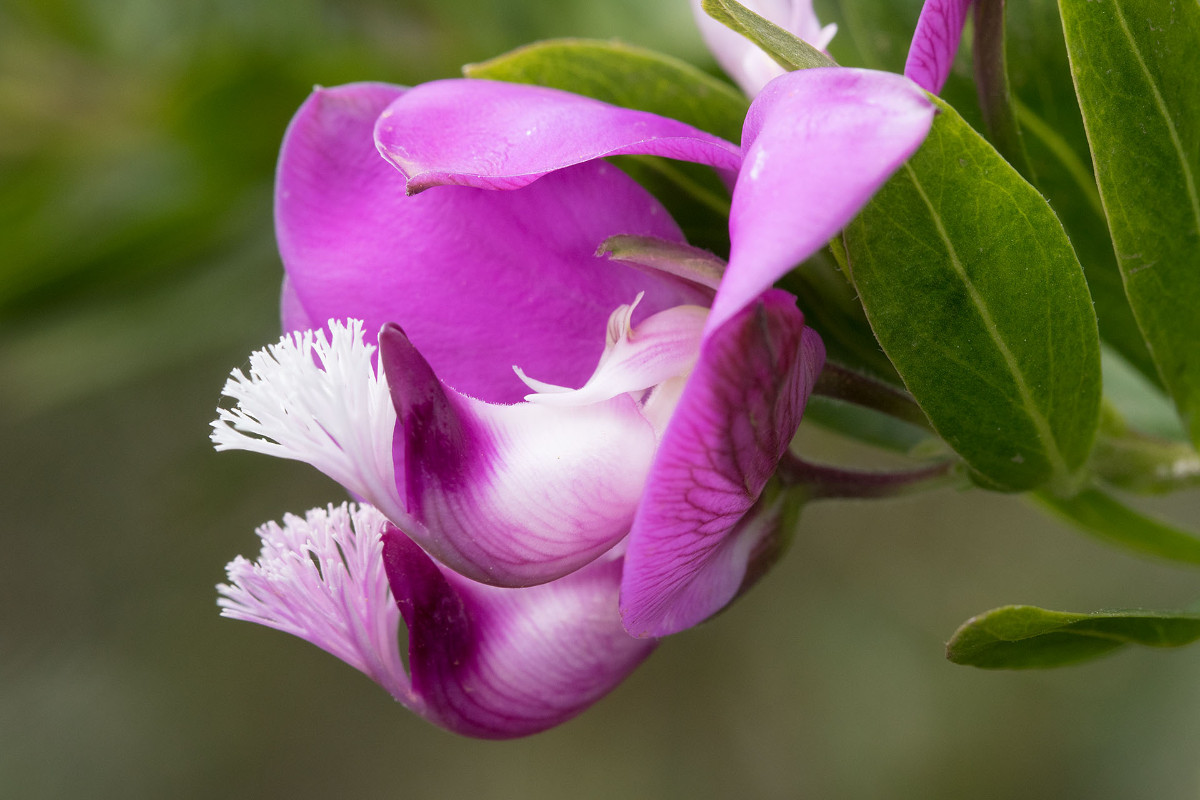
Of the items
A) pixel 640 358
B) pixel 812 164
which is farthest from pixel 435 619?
pixel 812 164

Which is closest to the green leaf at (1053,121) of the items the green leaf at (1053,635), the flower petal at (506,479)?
the green leaf at (1053,635)

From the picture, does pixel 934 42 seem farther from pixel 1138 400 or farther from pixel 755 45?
pixel 1138 400

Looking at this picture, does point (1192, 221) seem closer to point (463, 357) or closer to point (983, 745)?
point (463, 357)

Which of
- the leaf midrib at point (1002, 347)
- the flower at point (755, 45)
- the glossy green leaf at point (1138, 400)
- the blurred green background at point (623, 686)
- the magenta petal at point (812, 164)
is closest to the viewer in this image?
the magenta petal at point (812, 164)

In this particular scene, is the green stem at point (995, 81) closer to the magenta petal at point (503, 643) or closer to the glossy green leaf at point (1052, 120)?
the glossy green leaf at point (1052, 120)

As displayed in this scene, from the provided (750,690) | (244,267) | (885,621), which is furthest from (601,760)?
(244,267)

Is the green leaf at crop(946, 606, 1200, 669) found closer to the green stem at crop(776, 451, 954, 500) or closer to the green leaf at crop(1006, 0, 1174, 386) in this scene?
the green stem at crop(776, 451, 954, 500)

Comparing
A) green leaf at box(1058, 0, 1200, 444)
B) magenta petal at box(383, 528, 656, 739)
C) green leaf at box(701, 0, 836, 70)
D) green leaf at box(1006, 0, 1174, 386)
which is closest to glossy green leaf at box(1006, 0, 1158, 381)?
green leaf at box(1006, 0, 1174, 386)
